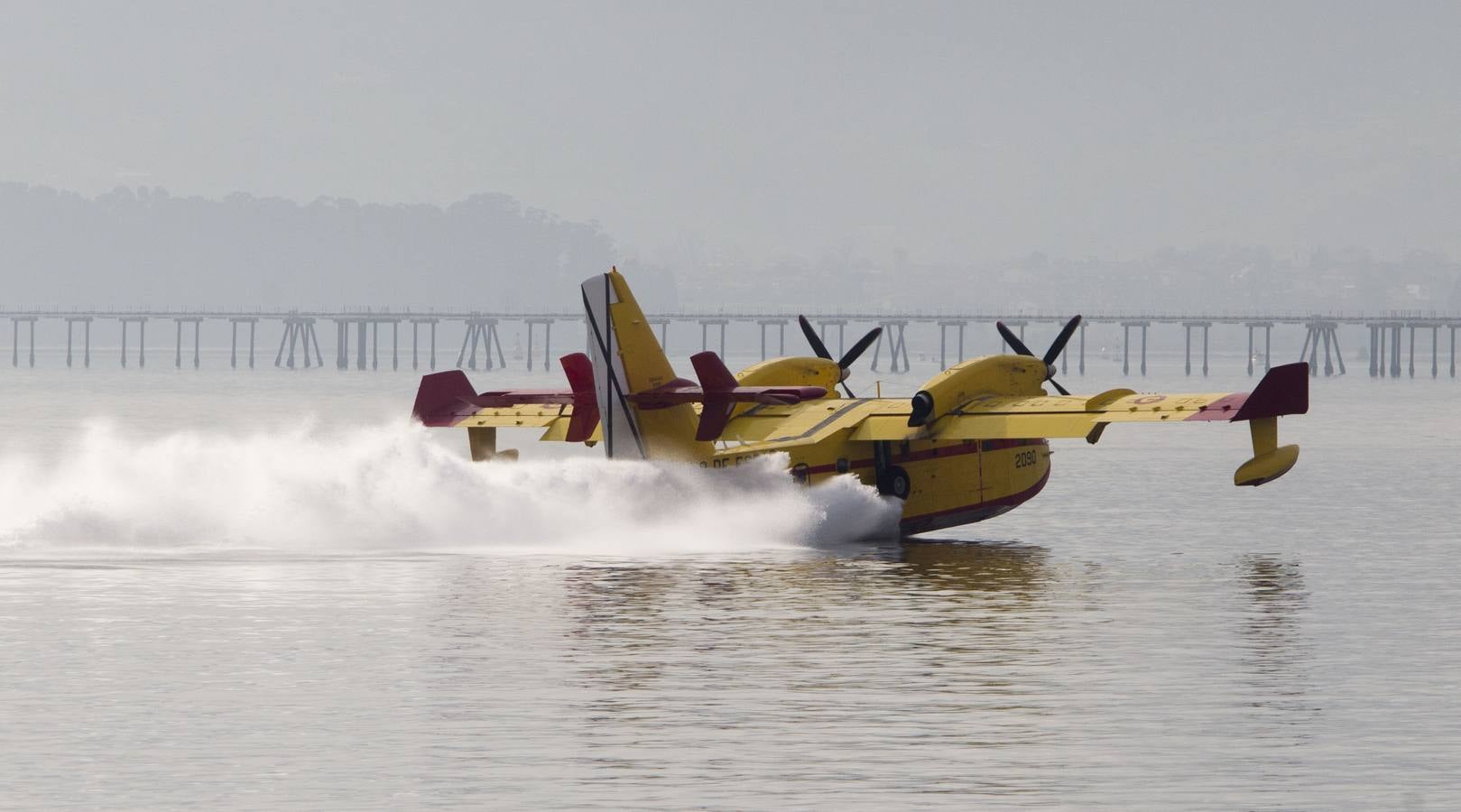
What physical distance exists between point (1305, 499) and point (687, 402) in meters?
26.8

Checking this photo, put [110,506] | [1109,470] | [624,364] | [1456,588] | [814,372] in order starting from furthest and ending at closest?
[1109,470] < [814,372] < [110,506] < [624,364] < [1456,588]

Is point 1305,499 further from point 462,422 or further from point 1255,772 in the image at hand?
point 1255,772

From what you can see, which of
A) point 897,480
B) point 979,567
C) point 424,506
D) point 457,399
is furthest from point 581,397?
point 979,567

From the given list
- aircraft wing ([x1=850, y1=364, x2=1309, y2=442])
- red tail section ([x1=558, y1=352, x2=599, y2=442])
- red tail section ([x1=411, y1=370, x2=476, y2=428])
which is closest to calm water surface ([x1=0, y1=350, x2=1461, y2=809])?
red tail section ([x1=558, y1=352, x2=599, y2=442])

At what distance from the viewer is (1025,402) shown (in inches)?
1661

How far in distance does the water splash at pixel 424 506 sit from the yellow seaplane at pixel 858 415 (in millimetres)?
625

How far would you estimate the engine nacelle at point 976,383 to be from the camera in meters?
40.6

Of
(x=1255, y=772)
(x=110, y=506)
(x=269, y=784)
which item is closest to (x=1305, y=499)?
(x=110, y=506)

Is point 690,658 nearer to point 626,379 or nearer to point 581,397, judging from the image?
point 626,379

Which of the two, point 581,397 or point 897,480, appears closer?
point 581,397

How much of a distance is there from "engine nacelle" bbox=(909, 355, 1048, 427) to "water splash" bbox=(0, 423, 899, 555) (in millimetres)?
2417

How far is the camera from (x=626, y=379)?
39.3 metres

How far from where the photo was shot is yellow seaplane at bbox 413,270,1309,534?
3934cm

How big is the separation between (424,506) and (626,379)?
5.70 metres
